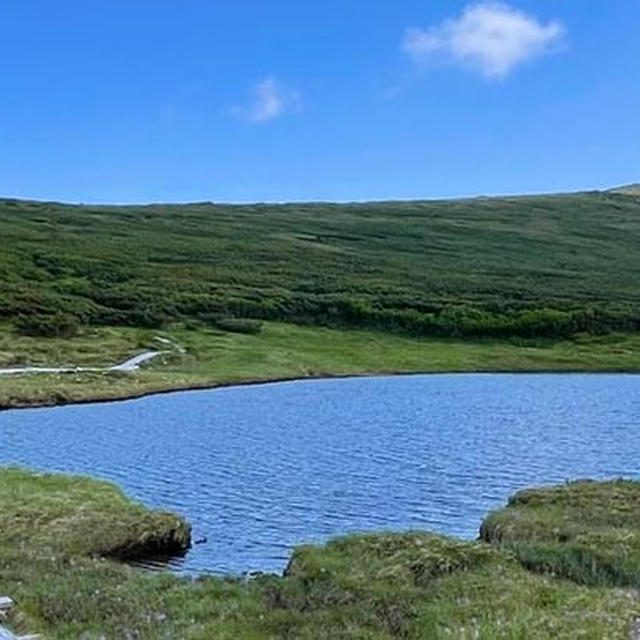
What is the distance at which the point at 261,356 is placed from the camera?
387ft

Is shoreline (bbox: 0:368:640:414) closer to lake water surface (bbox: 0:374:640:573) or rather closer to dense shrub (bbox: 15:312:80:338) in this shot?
lake water surface (bbox: 0:374:640:573)

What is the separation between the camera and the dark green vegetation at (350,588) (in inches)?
751

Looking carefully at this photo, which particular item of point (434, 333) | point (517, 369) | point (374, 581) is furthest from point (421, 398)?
point (374, 581)

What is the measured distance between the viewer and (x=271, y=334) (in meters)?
133

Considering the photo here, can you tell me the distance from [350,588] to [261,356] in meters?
95.3

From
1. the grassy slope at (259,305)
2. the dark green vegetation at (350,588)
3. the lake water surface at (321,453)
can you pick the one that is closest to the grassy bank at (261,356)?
the grassy slope at (259,305)

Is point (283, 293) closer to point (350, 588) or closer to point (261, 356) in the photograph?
point (261, 356)

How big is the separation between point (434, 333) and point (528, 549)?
11781 centimetres

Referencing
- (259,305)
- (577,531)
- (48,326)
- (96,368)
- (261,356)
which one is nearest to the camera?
(577,531)

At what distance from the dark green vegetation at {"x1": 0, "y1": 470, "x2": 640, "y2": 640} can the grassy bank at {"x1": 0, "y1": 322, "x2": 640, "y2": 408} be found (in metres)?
57.5

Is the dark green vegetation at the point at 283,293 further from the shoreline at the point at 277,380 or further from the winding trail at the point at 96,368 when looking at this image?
the shoreline at the point at 277,380

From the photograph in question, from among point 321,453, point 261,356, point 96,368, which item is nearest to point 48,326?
point 96,368

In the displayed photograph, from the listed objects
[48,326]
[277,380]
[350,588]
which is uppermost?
[48,326]

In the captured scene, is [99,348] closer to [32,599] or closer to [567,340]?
[567,340]
